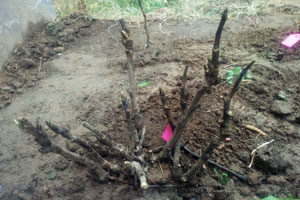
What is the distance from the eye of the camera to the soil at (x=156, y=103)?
1313 millimetres

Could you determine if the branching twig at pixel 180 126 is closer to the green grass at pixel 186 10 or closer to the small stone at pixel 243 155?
the small stone at pixel 243 155

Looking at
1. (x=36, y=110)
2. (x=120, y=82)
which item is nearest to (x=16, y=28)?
(x=36, y=110)

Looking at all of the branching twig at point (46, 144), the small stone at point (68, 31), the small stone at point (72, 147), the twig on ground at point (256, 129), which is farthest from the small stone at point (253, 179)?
the small stone at point (68, 31)

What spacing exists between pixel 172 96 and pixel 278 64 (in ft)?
3.58

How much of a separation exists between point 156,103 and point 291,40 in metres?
1.56

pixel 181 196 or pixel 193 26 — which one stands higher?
pixel 193 26

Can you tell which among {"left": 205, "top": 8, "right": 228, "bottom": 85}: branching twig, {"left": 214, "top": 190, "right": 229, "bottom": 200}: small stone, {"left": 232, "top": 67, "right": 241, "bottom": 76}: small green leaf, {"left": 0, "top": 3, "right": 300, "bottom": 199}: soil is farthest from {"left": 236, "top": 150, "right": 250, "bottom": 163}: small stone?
{"left": 232, "top": 67, "right": 241, "bottom": 76}: small green leaf

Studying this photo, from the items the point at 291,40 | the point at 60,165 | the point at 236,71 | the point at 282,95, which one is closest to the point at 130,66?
the point at 60,165

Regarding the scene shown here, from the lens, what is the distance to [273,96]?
1.78m

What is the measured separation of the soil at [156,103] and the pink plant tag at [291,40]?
64mm

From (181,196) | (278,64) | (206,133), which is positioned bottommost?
(181,196)

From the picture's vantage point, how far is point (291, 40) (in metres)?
2.29

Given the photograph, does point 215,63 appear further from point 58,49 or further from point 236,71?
point 58,49

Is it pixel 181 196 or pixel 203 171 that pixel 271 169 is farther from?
pixel 181 196
